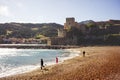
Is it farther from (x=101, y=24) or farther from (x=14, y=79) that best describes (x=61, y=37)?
(x=14, y=79)

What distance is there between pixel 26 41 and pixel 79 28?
169ft

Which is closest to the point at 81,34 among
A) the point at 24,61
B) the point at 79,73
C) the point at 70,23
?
the point at 70,23

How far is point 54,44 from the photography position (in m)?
111

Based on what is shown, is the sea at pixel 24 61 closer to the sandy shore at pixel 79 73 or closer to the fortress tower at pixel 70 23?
the sandy shore at pixel 79 73

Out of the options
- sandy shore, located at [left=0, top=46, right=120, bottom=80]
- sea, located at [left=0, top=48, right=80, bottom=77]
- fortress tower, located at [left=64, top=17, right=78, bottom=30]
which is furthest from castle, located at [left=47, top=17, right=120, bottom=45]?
sandy shore, located at [left=0, top=46, right=120, bottom=80]

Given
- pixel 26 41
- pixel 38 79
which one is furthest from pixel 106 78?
pixel 26 41

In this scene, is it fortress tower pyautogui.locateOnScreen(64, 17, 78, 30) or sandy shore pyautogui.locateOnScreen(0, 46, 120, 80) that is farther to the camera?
fortress tower pyautogui.locateOnScreen(64, 17, 78, 30)

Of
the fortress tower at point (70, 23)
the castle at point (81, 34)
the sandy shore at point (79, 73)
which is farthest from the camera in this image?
the fortress tower at point (70, 23)

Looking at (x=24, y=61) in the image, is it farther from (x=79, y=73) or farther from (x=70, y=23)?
(x=70, y=23)

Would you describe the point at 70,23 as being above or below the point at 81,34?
above

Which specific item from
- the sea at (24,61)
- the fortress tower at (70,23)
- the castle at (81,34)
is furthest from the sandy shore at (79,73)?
the fortress tower at (70,23)

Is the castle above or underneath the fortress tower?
underneath

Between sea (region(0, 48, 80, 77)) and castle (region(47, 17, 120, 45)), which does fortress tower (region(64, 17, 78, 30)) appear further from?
sea (region(0, 48, 80, 77))

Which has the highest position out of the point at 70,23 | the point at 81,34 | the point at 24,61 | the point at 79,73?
the point at 70,23
